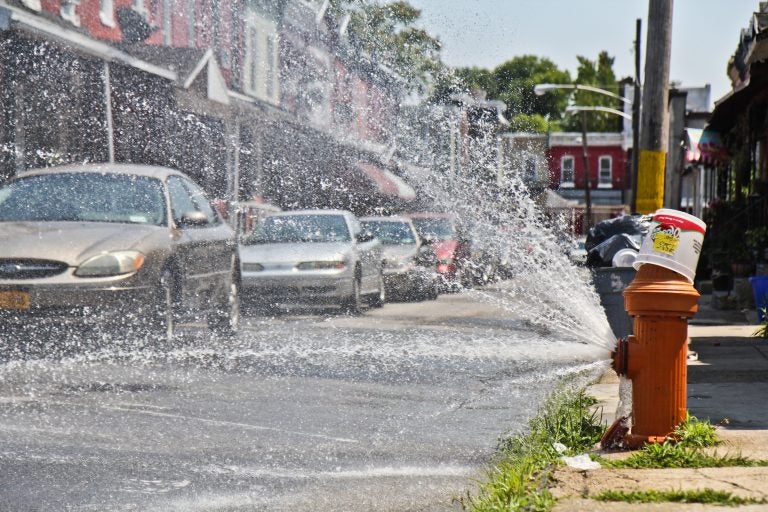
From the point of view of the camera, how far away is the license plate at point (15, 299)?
29.7ft

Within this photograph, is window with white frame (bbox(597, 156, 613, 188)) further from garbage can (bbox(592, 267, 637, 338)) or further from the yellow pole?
garbage can (bbox(592, 267, 637, 338))

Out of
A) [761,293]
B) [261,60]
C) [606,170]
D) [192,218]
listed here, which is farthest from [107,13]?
[606,170]

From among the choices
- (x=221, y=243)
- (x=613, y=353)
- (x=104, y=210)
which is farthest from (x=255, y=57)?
(x=613, y=353)

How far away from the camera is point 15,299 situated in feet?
29.7

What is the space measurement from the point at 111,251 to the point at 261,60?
8849 mm

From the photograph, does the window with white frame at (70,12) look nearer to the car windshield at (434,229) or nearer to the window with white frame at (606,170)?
the car windshield at (434,229)

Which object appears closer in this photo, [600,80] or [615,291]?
[615,291]

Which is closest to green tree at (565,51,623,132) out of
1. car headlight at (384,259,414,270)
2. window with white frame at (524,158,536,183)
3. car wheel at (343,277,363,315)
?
window with white frame at (524,158,536,183)

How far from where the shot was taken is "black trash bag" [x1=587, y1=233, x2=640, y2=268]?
9.12m

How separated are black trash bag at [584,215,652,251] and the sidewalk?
3.94 feet

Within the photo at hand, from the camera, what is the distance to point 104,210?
10023 mm

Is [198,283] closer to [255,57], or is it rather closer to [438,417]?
[438,417]

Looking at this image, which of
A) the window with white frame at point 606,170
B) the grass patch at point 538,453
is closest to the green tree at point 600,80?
the window with white frame at point 606,170

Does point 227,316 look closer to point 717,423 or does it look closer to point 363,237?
point 363,237
